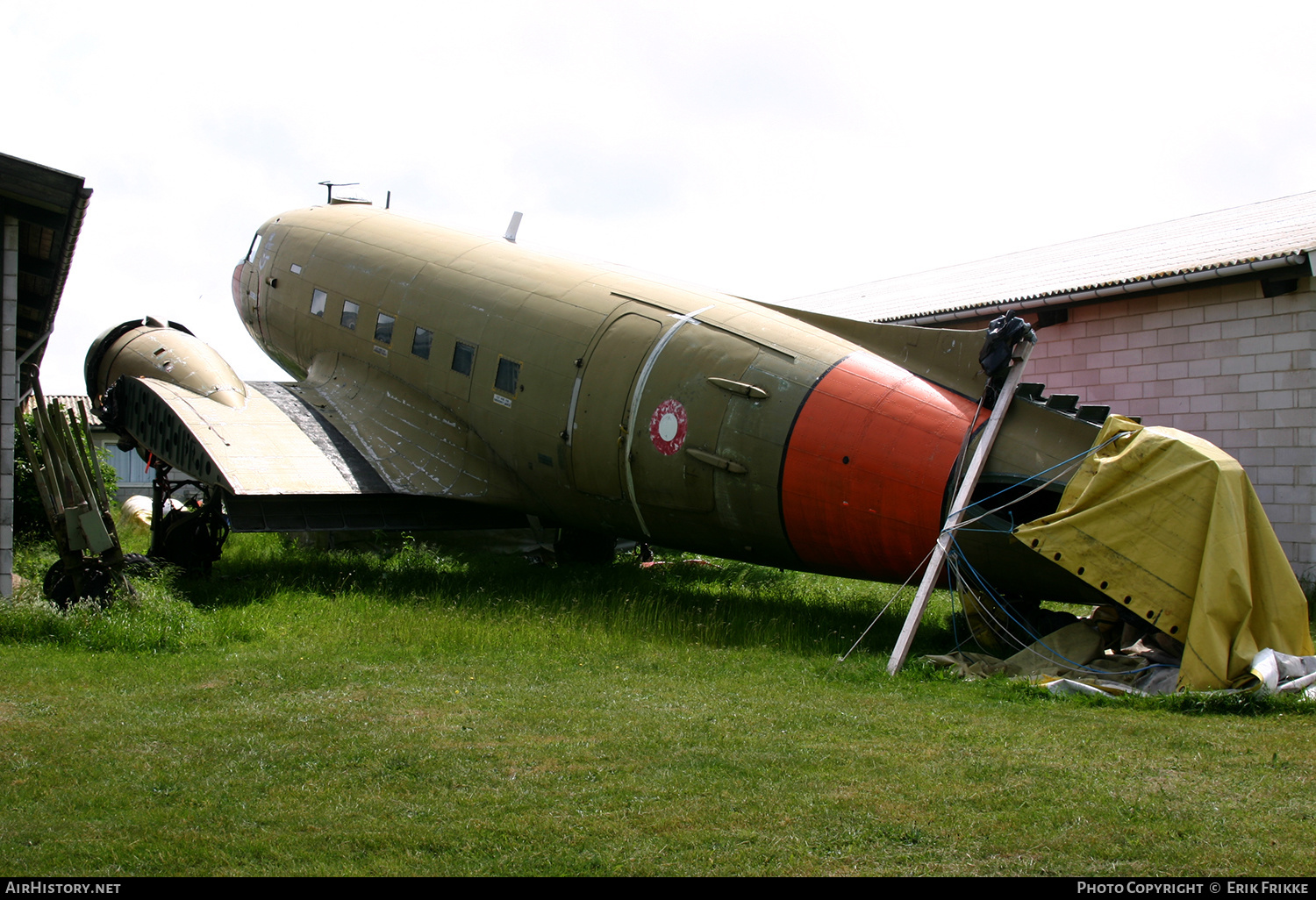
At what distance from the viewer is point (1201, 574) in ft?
27.0

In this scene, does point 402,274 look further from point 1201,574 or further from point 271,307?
point 1201,574

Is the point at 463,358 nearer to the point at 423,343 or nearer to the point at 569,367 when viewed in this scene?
the point at 423,343

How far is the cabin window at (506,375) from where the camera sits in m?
13.6

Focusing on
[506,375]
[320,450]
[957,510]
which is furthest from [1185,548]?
[320,450]

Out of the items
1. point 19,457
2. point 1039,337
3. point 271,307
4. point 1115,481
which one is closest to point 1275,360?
point 1039,337

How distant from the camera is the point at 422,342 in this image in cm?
1500

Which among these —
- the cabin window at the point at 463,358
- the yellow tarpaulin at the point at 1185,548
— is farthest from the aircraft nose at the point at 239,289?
the yellow tarpaulin at the point at 1185,548

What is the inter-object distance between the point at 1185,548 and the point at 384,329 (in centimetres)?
1156

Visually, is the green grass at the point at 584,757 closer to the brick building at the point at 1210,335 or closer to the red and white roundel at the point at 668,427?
the red and white roundel at the point at 668,427

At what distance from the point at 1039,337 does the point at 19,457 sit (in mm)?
19089

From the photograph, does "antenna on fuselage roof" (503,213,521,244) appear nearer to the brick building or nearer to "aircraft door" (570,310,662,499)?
"aircraft door" (570,310,662,499)

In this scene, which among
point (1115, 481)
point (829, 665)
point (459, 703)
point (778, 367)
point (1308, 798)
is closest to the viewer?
point (1308, 798)

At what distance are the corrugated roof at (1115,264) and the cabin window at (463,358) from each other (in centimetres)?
887

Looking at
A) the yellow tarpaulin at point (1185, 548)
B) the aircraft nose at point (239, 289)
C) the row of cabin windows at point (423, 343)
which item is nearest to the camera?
the yellow tarpaulin at point (1185, 548)
